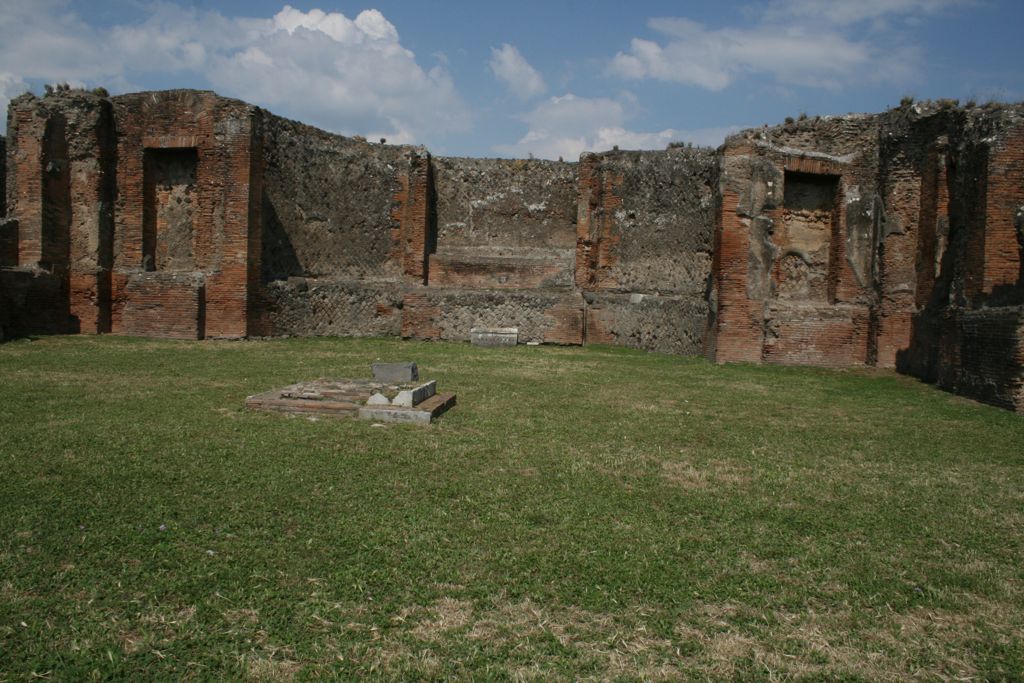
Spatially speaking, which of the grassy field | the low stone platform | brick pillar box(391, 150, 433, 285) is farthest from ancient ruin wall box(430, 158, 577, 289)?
the grassy field

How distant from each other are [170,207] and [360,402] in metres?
10.2

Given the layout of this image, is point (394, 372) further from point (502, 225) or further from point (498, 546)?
point (502, 225)

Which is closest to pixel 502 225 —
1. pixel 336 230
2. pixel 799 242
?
pixel 336 230

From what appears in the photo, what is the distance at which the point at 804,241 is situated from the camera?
43.9 feet

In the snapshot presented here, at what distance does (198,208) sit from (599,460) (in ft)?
39.3

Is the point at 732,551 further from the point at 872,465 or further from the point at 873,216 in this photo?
the point at 873,216

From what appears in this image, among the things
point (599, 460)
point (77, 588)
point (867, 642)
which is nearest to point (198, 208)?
point (599, 460)

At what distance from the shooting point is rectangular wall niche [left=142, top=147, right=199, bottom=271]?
14664 millimetres

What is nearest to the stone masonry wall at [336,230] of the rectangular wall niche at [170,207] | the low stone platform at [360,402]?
the rectangular wall niche at [170,207]

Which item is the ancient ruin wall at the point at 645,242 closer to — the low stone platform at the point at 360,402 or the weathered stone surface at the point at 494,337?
the weathered stone surface at the point at 494,337

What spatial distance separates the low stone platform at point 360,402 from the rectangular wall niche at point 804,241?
8.46 meters

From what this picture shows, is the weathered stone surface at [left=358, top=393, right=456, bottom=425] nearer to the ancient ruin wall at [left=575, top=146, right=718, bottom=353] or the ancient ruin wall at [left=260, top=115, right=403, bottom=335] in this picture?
the ancient ruin wall at [left=575, top=146, right=718, bottom=353]

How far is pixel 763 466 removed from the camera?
17.5 feet

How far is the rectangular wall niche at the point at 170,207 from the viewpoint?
14664 millimetres
